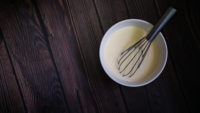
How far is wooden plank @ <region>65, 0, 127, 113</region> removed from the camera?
0.61m

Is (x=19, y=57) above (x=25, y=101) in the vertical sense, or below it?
above

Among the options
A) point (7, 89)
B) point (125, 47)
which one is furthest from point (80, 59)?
point (7, 89)

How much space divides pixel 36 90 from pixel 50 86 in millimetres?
57

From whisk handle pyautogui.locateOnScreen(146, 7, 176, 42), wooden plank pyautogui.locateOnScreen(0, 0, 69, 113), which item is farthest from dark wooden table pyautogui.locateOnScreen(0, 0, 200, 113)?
whisk handle pyautogui.locateOnScreen(146, 7, 176, 42)

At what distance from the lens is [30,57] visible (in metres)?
0.64

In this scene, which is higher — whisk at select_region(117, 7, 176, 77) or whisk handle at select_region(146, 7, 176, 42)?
whisk handle at select_region(146, 7, 176, 42)

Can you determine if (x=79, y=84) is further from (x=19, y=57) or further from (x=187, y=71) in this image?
(x=187, y=71)

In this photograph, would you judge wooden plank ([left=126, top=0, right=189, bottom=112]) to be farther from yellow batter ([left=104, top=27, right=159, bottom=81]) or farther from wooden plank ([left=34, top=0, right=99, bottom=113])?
wooden plank ([left=34, top=0, right=99, bottom=113])

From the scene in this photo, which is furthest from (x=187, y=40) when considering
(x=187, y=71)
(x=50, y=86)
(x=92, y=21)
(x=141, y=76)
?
(x=50, y=86)

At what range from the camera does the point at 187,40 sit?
59cm

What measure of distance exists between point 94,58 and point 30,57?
25 centimetres

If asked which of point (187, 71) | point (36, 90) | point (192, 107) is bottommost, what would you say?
point (192, 107)

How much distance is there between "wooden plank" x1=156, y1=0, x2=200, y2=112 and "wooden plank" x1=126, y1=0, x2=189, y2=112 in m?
0.02

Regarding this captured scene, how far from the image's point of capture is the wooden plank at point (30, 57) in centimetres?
64
